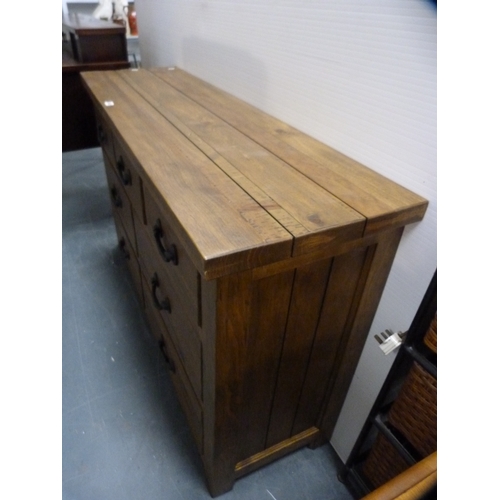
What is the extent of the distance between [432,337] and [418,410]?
0.56 feet

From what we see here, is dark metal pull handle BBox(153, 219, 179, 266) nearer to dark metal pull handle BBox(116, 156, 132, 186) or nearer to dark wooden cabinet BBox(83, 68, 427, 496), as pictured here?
dark wooden cabinet BBox(83, 68, 427, 496)

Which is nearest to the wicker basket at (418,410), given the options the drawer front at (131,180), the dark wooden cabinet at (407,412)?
the dark wooden cabinet at (407,412)

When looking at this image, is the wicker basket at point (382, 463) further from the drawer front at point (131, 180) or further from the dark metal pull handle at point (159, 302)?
the drawer front at point (131, 180)

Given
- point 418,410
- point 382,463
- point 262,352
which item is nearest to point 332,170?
point 262,352

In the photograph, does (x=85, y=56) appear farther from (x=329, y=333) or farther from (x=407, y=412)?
(x=407, y=412)

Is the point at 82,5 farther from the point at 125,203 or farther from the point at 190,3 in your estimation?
the point at 125,203

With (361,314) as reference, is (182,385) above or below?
below

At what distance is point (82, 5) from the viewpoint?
11.2 feet

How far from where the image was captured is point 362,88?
2.23 ft

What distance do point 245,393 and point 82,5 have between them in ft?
13.3

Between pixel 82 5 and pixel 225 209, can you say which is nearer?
pixel 225 209

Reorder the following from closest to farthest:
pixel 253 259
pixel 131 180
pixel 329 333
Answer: pixel 253 259 → pixel 329 333 → pixel 131 180

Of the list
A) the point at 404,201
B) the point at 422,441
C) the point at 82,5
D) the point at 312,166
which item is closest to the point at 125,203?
the point at 312,166

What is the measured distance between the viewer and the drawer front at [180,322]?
0.75 m
